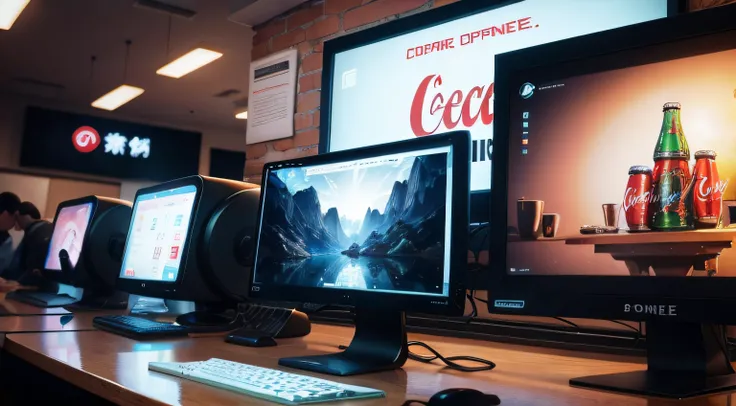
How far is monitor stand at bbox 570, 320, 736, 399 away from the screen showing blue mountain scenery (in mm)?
290

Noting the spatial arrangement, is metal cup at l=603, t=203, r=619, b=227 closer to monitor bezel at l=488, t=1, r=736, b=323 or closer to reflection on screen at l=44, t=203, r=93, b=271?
monitor bezel at l=488, t=1, r=736, b=323

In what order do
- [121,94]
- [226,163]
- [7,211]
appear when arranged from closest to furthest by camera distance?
[7,211]
[121,94]
[226,163]

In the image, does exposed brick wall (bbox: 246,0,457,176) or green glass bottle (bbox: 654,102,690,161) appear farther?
exposed brick wall (bbox: 246,0,457,176)

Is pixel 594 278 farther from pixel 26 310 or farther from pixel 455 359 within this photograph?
pixel 26 310

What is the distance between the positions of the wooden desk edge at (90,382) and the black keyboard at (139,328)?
234 mm

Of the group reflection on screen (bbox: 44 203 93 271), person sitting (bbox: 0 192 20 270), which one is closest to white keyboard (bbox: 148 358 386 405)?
reflection on screen (bbox: 44 203 93 271)

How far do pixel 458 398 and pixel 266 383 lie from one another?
0.27 metres

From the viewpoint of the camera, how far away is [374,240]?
43.9 inches

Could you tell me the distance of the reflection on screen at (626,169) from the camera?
2.77 feet

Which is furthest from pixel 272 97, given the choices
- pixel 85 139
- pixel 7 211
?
pixel 85 139

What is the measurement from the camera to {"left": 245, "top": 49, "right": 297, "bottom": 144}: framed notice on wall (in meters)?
2.62

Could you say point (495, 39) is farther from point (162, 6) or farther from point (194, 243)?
point (162, 6)

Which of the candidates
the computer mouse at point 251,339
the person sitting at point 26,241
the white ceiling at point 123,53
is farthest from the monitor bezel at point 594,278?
the white ceiling at point 123,53

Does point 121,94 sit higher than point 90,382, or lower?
higher
